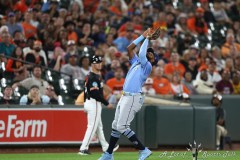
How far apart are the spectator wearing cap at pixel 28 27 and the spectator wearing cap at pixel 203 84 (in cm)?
426

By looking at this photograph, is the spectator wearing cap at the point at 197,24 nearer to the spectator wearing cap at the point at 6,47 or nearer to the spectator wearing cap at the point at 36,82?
the spectator wearing cap at the point at 6,47

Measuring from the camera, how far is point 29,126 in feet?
60.7

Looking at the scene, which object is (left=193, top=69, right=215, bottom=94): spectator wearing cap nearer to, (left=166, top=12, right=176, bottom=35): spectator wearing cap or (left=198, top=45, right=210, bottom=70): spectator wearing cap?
(left=198, top=45, right=210, bottom=70): spectator wearing cap

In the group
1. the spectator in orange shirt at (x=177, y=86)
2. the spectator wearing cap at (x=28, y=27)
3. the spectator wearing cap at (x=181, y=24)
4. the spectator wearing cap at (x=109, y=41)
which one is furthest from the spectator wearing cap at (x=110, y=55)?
the spectator wearing cap at (x=181, y=24)

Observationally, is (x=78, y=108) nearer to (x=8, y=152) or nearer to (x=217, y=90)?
(x=8, y=152)

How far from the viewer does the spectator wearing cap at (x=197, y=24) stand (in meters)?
25.5

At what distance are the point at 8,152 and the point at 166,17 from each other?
26.8 feet

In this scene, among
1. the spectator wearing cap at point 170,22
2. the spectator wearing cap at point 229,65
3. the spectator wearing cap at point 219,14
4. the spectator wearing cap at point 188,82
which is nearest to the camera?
the spectator wearing cap at point 188,82

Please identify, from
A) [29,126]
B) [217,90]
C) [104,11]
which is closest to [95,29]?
[104,11]

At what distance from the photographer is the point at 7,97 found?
61.1 ft

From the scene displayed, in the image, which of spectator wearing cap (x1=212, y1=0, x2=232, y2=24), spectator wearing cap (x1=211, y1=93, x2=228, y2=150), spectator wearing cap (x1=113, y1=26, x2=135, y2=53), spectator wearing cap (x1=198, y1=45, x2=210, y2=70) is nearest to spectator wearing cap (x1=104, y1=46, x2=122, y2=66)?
spectator wearing cap (x1=113, y1=26, x2=135, y2=53)

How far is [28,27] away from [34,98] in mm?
3822

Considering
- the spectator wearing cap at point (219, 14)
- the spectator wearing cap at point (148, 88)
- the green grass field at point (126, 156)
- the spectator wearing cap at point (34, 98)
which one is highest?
the spectator wearing cap at point (219, 14)

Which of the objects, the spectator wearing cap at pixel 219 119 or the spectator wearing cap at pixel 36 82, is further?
the spectator wearing cap at pixel 219 119
